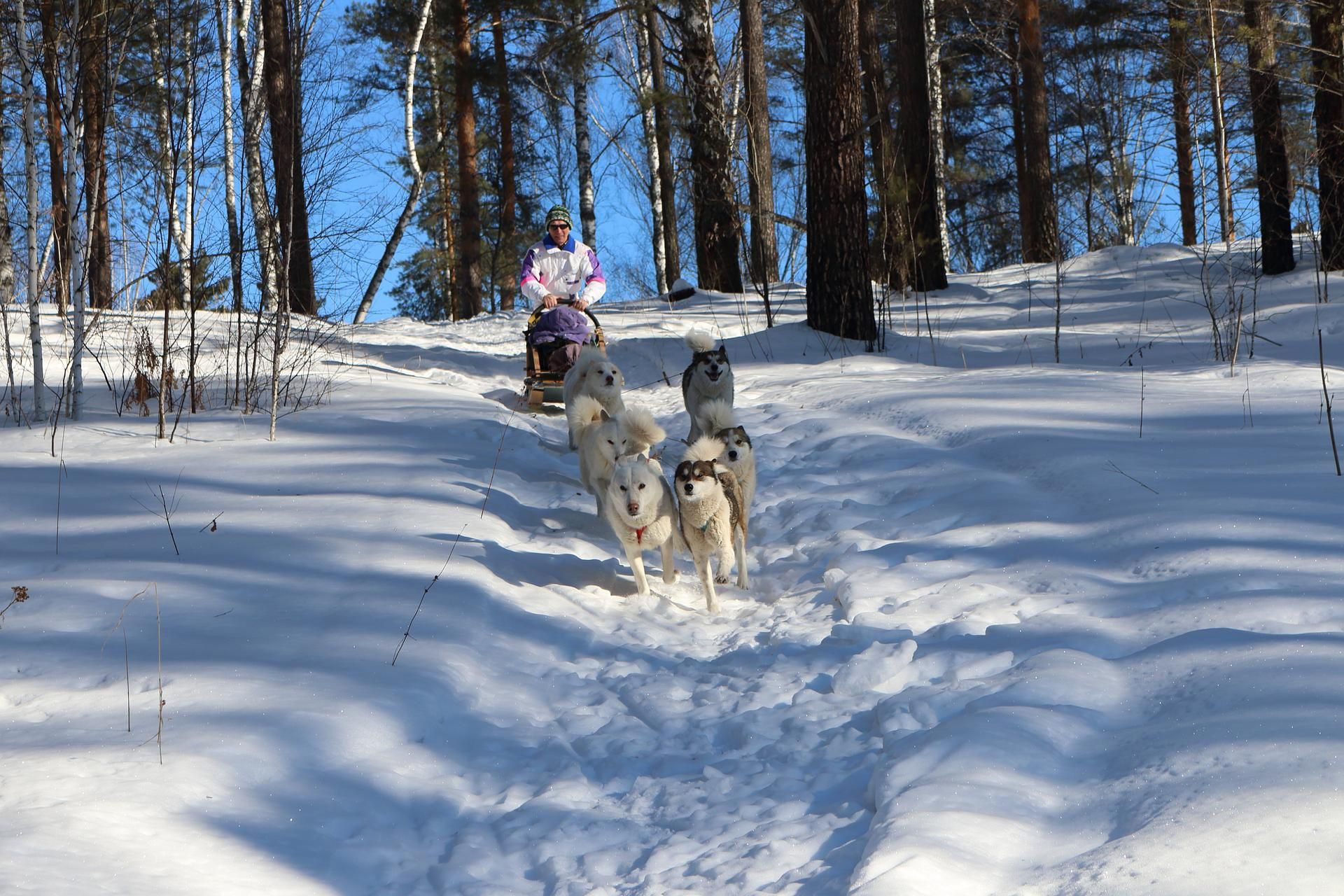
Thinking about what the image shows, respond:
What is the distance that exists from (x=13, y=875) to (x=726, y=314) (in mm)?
13201

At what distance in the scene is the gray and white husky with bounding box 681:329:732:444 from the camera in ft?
23.7

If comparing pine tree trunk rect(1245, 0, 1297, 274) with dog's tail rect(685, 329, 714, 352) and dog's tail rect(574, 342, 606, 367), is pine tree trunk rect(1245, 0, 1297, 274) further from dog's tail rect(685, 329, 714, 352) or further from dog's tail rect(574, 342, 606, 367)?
dog's tail rect(574, 342, 606, 367)

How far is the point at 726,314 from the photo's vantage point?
49.2 feet

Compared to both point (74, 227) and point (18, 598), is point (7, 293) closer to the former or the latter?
point (74, 227)

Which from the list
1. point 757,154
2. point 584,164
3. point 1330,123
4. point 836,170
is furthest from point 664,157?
point 1330,123

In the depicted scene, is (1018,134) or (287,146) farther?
(1018,134)

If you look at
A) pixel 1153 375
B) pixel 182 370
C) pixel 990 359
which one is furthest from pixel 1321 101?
pixel 182 370

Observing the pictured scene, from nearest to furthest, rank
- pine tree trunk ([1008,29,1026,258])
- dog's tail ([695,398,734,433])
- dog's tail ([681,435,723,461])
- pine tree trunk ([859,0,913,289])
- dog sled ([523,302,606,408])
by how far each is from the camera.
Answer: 1. dog's tail ([681,435,723,461])
2. dog's tail ([695,398,734,433])
3. dog sled ([523,302,606,408])
4. pine tree trunk ([859,0,913,289])
5. pine tree trunk ([1008,29,1026,258])

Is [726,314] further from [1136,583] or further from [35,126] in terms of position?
[1136,583]

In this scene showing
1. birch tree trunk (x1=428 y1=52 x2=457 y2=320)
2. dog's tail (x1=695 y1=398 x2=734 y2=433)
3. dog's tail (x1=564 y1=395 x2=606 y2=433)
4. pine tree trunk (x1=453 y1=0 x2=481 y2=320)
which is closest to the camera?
dog's tail (x1=695 y1=398 x2=734 y2=433)

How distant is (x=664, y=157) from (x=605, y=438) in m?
A: 17.4

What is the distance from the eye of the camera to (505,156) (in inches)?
894

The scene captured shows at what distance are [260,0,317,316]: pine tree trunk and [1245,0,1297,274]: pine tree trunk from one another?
10612 millimetres

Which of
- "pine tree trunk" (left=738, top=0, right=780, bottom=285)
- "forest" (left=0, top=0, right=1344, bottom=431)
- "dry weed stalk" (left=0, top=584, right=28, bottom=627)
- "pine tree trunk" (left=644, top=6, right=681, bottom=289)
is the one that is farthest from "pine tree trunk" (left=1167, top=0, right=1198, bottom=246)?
"dry weed stalk" (left=0, top=584, right=28, bottom=627)
